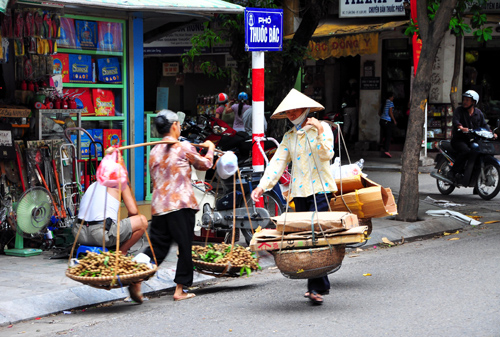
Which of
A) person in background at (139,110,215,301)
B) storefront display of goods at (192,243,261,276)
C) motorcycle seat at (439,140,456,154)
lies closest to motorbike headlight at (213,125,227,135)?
motorcycle seat at (439,140,456,154)

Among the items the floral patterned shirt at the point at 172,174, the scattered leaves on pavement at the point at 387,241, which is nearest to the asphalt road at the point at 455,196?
the scattered leaves on pavement at the point at 387,241

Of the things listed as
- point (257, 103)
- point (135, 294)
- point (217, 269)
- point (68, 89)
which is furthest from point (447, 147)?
point (135, 294)

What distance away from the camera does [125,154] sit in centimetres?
937

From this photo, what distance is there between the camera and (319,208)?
20.1 feet

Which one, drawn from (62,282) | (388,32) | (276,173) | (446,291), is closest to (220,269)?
(276,173)

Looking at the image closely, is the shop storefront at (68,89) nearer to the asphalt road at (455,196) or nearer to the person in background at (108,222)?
the person in background at (108,222)

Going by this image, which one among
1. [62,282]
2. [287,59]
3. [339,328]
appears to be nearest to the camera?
[339,328]

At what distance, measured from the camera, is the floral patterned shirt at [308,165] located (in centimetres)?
601

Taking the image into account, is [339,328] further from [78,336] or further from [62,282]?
[62,282]

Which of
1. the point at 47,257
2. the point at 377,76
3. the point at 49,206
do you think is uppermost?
the point at 377,76

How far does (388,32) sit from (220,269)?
12320 mm

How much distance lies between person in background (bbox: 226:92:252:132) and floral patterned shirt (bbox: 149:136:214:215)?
7472 mm

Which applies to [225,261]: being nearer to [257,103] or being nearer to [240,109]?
[257,103]

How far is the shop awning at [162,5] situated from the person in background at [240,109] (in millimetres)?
4544
